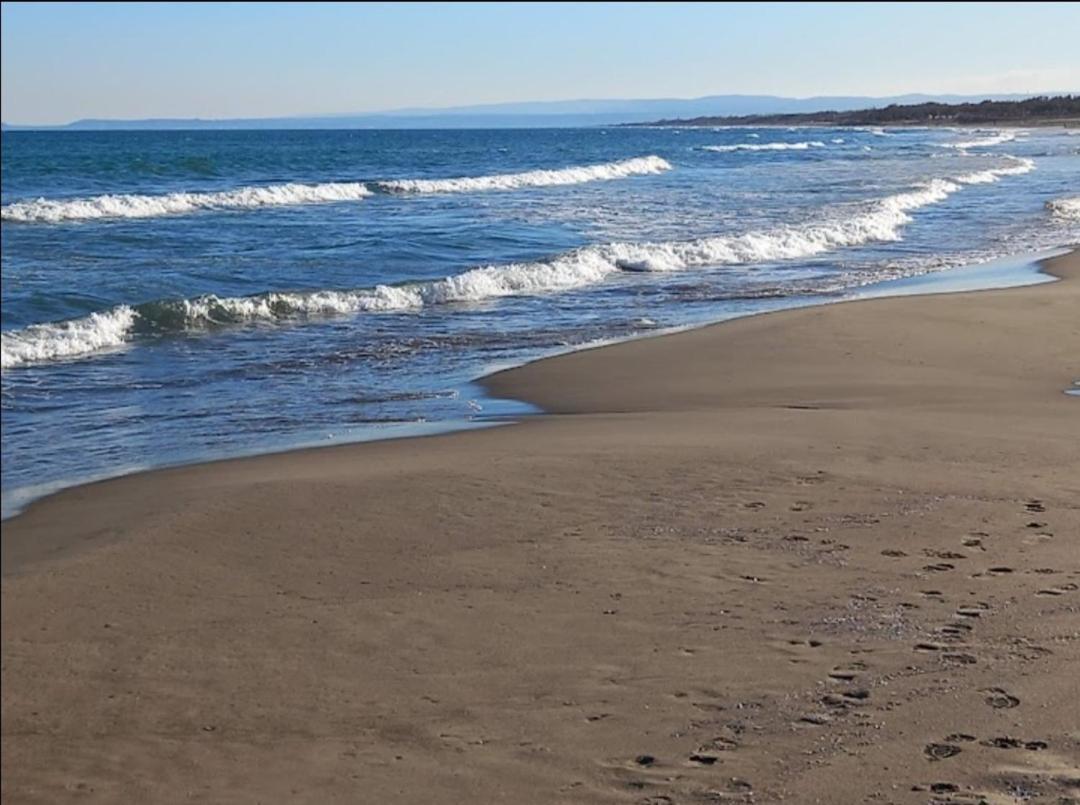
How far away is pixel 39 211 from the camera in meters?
27.7

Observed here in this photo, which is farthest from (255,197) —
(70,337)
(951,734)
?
(951,734)

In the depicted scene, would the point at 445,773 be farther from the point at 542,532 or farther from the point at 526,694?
the point at 542,532

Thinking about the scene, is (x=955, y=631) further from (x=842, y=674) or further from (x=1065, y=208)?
(x=1065, y=208)

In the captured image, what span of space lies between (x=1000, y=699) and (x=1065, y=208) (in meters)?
28.8

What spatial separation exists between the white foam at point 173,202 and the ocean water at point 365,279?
0.38 ft

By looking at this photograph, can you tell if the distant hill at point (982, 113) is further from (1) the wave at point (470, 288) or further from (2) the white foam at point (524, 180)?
(1) the wave at point (470, 288)

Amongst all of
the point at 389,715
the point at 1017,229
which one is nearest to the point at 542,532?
the point at 389,715

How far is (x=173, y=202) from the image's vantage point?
32.6m

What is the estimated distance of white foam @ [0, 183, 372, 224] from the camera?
27062 mm

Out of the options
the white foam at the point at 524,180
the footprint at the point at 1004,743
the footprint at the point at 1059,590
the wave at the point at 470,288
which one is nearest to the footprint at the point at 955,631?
the footprint at the point at 1059,590

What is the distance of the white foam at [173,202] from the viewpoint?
2706 centimetres

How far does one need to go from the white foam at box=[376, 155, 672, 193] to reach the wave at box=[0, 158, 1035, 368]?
1510 centimetres

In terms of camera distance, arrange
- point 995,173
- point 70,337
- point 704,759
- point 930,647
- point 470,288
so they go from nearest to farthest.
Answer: point 704,759 < point 930,647 < point 70,337 < point 470,288 < point 995,173

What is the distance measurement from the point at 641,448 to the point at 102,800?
17.8ft
